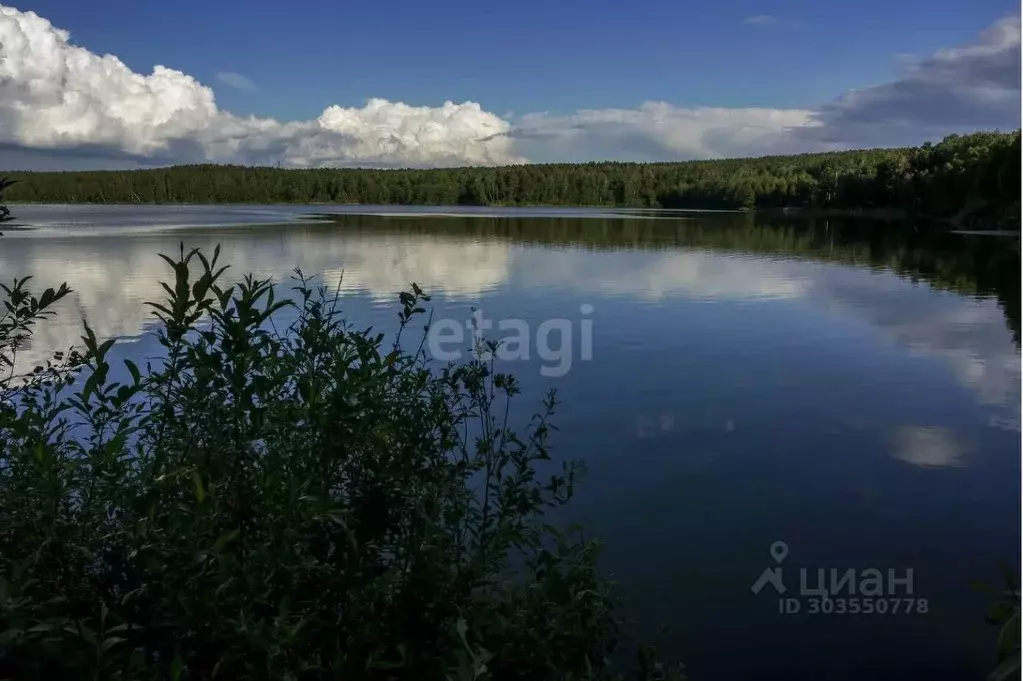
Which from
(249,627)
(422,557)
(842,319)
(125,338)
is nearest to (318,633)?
(422,557)

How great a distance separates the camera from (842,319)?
18453 millimetres

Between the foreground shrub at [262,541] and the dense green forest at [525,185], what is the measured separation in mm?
88828

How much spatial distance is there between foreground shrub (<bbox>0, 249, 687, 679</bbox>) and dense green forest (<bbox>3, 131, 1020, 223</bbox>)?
3497 inches

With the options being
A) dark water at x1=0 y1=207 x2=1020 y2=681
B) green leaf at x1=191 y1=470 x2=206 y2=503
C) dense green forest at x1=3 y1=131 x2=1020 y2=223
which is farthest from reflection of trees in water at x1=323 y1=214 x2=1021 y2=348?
dense green forest at x1=3 y1=131 x2=1020 y2=223

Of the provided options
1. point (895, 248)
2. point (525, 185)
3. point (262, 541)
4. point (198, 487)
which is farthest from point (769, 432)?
point (525, 185)

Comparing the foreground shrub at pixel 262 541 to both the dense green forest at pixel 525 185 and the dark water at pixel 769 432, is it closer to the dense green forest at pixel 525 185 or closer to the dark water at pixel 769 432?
the dark water at pixel 769 432

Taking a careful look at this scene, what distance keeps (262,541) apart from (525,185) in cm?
14257

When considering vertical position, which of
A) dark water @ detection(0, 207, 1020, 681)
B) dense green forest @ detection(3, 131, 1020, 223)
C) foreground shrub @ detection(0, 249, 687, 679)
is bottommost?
dark water @ detection(0, 207, 1020, 681)

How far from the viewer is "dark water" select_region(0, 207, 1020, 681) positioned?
5.95 m

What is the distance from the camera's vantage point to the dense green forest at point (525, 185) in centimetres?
10544

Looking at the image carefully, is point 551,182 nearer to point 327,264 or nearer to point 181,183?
point 181,183

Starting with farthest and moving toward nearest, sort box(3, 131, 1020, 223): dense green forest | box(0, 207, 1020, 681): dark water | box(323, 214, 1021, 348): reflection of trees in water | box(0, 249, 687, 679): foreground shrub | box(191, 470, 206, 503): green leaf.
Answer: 1. box(3, 131, 1020, 223): dense green forest
2. box(323, 214, 1021, 348): reflection of trees in water
3. box(0, 207, 1020, 681): dark water
4. box(0, 249, 687, 679): foreground shrub
5. box(191, 470, 206, 503): green leaf

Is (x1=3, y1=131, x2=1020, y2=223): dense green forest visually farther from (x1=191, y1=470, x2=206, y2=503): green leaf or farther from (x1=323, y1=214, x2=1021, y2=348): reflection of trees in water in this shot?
(x1=191, y1=470, x2=206, y2=503): green leaf

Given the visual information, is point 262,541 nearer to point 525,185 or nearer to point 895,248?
point 895,248
